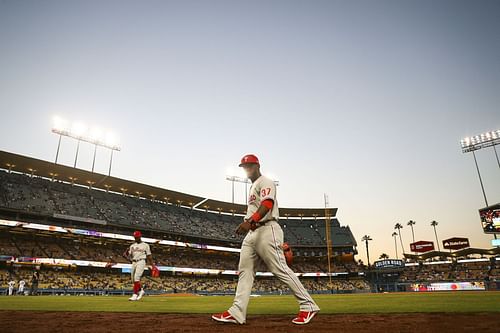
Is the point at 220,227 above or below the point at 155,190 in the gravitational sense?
below

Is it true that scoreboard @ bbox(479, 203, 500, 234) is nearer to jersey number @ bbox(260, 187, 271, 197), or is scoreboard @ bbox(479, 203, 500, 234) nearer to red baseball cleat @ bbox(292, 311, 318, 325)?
red baseball cleat @ bbox(292, 311, 318, 325)

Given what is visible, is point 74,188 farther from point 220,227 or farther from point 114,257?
point 220,227

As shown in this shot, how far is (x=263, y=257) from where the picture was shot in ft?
13.6

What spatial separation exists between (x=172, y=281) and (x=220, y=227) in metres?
13.1

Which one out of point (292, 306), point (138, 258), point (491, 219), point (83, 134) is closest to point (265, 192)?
point (292, 306)

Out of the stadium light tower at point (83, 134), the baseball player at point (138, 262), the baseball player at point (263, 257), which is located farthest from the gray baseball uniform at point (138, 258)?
the stadium light tower at point (83, 134)

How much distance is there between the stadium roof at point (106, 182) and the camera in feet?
116

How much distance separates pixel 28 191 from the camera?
3497 cm

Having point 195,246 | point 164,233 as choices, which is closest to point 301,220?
point 195,246

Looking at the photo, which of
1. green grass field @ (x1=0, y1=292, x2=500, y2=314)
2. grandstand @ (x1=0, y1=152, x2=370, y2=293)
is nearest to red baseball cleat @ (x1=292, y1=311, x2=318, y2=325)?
green grass field @ (x1=0, y1=292, x2=500, y2=314)

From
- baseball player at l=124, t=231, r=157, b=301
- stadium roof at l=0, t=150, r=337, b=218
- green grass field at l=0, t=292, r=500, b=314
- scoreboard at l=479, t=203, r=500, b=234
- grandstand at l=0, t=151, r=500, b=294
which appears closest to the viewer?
green grass field at l=0, t=292, r=500, b=314

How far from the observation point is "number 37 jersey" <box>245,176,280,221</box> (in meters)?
4.23

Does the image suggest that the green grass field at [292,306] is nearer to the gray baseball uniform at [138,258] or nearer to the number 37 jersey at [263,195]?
the gray baseball uniform at [138,258]

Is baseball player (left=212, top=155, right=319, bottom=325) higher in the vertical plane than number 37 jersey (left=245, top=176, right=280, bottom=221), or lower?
lower
